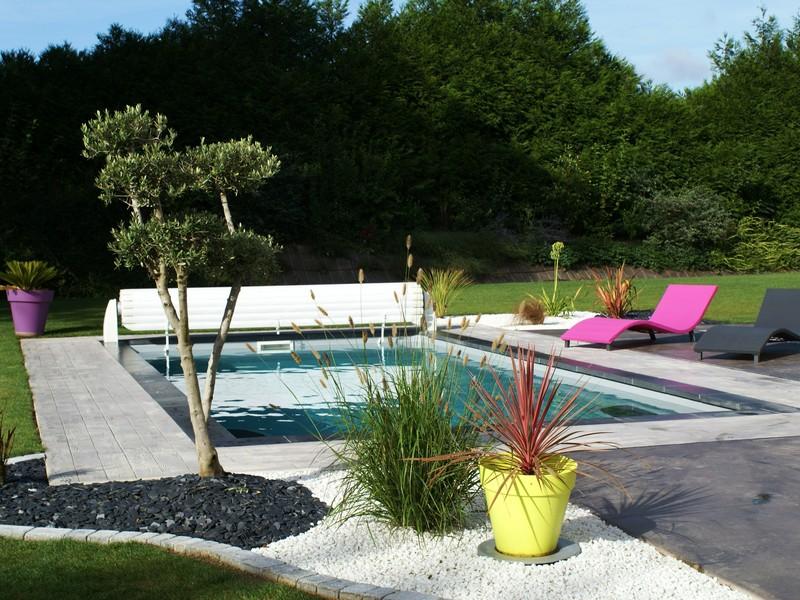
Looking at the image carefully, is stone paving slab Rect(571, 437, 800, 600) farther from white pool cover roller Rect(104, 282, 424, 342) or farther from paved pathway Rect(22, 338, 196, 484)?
white pool cover roller Rect(104, 282, 424, 342)

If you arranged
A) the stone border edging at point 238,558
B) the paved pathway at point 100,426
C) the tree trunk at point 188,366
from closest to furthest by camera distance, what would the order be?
1. the stone border edging at point 238,558
2. the tree trunk at point 188,366
3. the paved pathway at point 100,426

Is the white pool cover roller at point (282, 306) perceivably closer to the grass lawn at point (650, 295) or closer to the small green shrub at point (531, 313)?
the small green shrub at point (531, 313)

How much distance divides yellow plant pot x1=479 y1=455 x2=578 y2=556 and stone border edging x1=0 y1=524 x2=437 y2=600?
0.45 m

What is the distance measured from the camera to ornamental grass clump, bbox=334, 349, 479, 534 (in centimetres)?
333

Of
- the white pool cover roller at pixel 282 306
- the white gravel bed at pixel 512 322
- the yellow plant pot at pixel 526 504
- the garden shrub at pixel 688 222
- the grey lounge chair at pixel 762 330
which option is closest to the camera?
the yellow plant pot at pixel 526 504

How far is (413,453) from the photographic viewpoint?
3.27 metres

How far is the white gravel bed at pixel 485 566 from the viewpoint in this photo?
2848 mm

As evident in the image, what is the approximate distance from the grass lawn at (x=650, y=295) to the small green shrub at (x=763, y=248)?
1747 mm

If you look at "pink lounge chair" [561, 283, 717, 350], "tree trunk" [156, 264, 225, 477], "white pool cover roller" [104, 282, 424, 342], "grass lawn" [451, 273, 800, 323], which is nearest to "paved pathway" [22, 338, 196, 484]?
"tree trunk" [156, 264, 225, 477]

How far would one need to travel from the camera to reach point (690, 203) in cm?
2167

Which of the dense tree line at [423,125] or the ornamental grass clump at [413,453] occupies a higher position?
the dense tree line at [423,125]

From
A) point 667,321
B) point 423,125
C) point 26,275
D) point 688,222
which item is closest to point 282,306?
point 26,275

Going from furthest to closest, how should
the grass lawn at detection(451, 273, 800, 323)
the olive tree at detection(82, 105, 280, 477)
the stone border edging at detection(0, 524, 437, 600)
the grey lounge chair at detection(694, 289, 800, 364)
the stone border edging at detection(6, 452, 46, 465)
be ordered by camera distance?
the grass lawn at detection(451, 273, 800, 323)
the grey lounge chair at detection(694, 289, 800, 364)
the stone border edging at detection(6, 452, 46, 465)
the olive tree at detection(82, 105, 280, 477)
the stone border edging at detection(0, 524, 437, 600)

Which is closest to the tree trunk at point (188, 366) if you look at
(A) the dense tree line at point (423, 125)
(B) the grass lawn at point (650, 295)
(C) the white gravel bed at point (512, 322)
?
(C) the white gravel bed at point (512, 322)
